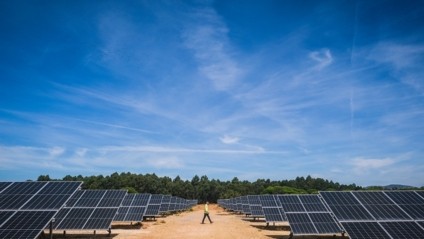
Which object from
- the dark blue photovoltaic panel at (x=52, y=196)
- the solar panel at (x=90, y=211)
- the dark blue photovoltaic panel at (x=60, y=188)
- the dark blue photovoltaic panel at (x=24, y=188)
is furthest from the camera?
the solar panel at (x=90, y=211)

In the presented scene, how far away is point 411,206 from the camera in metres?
18.3

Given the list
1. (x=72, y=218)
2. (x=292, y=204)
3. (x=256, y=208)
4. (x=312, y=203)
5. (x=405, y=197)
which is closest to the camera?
(x=405, y=197)

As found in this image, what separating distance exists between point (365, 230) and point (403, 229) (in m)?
1.87

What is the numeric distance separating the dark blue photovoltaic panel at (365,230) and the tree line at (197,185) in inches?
3482

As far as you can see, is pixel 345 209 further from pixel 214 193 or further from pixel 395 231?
pixel 214 193

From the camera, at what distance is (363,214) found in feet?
57.6

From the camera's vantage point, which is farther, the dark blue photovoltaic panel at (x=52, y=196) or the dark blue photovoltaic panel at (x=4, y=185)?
the dark blue photovoltaic panel at (x=4, y=185)

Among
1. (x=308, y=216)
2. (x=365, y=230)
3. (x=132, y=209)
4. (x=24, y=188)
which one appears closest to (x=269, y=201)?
(x=308, y=216)

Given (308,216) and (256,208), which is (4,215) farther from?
(256,208)

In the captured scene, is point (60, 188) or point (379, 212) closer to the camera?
point (379, 212)

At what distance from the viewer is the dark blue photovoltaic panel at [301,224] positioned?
65.9 feet

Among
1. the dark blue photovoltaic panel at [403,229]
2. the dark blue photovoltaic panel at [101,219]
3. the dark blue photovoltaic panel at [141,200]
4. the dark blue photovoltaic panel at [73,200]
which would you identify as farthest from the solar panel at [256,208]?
the dark blue photovoltaic panel at [403,229]

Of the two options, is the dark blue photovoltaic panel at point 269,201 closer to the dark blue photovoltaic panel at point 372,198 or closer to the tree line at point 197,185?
the dark blue photovoltaic panel at point 372,198

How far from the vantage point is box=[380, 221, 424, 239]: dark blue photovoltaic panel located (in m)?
14.9
